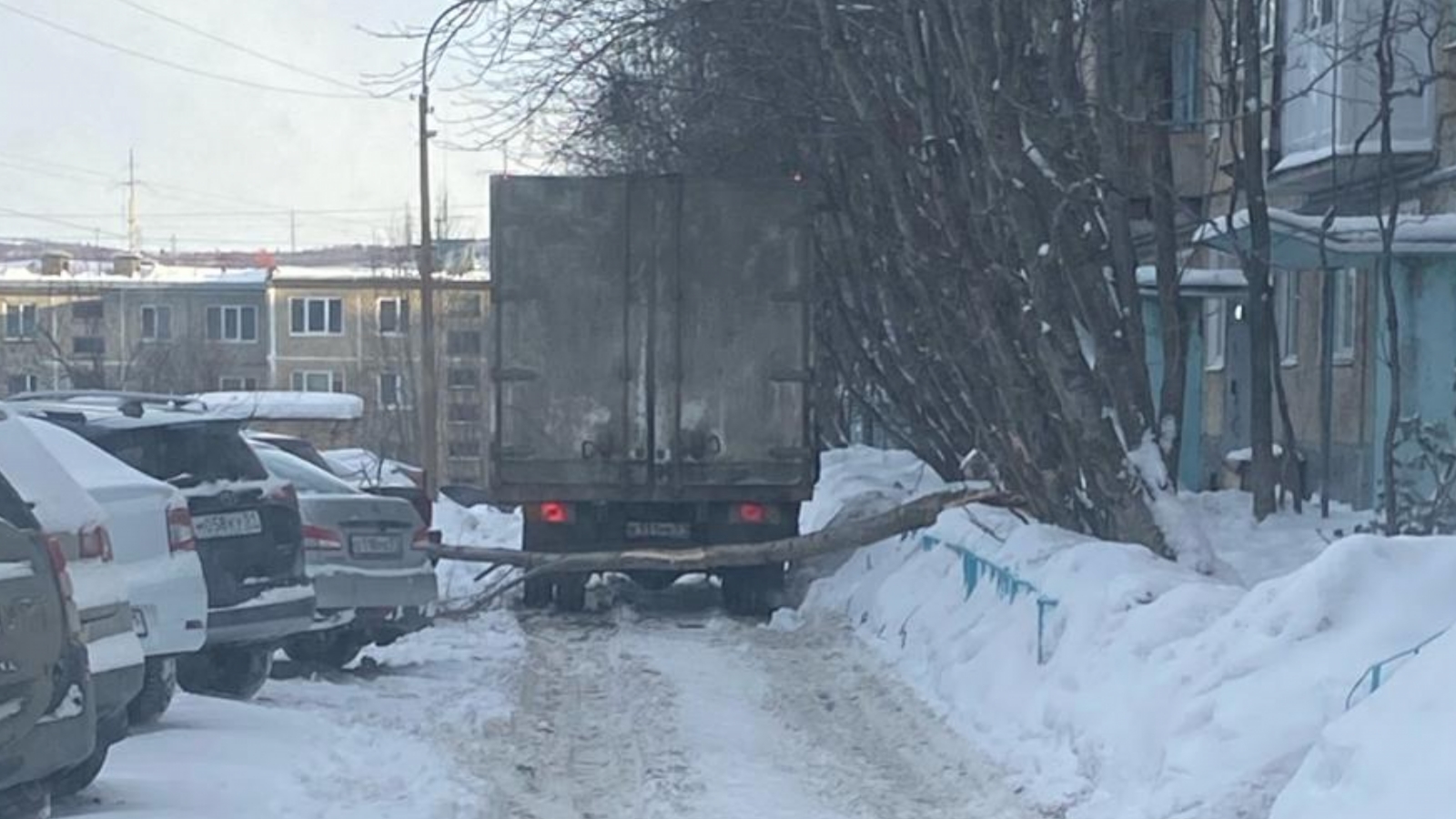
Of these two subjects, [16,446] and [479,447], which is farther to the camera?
[479,447]

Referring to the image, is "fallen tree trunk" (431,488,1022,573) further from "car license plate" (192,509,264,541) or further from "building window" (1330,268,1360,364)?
"building window" (1330,268,1360,364)

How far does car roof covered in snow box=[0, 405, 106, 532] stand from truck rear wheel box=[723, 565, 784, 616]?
10387mm

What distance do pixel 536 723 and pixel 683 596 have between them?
856 cm

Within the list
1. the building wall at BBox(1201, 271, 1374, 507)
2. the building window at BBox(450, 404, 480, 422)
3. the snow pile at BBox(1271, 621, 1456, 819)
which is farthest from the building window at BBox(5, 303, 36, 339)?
the snow pile at BBox(1271, 621, 1456, 819)

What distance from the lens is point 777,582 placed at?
1845 cm

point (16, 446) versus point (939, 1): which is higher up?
point (939, 1)

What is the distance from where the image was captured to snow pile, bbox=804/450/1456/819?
812 centimetres

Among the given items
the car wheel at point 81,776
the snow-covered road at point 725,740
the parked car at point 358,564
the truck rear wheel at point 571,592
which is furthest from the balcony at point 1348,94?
the car wheel at point 81,776

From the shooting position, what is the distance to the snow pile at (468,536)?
2003 centimetres

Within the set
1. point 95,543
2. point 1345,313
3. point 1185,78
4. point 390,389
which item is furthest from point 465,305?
point 95,543

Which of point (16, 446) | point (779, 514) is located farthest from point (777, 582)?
point (16, 446)

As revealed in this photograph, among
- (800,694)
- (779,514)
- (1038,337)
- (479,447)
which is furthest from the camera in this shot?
(479,447)

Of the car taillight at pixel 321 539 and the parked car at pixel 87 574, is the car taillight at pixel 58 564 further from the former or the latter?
the car taillight at pixel 321 539

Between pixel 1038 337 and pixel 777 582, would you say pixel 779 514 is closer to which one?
pixel 777 582
